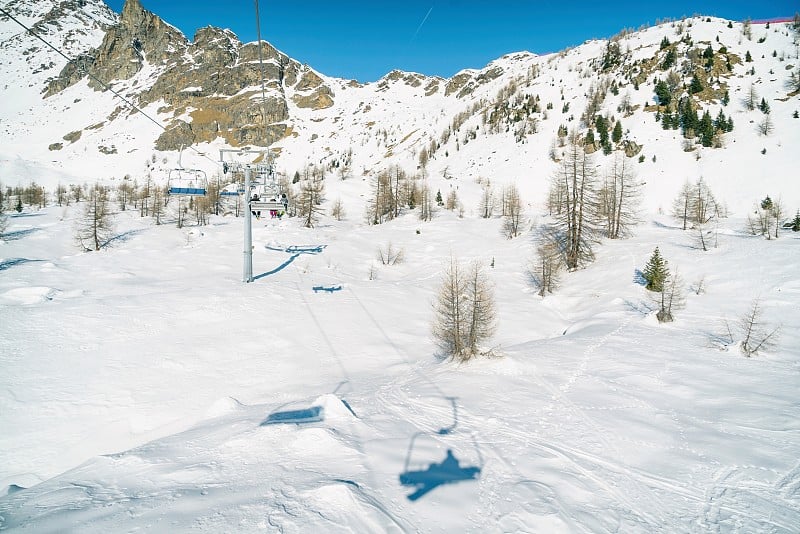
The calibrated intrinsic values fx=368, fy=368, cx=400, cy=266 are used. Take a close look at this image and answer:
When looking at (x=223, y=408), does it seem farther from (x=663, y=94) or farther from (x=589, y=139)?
(x=663, y=94)

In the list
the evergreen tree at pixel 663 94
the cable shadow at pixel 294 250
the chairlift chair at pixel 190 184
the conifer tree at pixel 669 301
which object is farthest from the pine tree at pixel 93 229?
the evergreen tree at pixel 663 94

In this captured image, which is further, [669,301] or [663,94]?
[663,94]

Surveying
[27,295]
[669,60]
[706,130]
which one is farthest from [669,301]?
[669,60]

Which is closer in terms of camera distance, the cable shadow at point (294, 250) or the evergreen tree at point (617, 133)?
the cable shadow at point (294, 250)

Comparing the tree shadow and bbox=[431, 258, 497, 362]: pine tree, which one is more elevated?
the tree shadow

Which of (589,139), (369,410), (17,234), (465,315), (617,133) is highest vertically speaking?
(617,133)

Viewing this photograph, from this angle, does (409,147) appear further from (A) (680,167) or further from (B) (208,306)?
(B) (208,306)

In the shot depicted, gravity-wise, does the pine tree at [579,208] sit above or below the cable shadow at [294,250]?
above

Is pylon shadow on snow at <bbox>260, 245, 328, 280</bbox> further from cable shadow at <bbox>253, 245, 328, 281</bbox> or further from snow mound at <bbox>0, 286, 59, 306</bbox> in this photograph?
snow mound at <bbox>0, 286, 59, 306</bbox>

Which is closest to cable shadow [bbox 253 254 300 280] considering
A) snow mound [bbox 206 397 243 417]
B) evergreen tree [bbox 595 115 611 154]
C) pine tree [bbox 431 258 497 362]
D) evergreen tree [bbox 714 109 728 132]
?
pine tree [bbox 431 258 497 362]

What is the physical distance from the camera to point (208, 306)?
59.9 feet

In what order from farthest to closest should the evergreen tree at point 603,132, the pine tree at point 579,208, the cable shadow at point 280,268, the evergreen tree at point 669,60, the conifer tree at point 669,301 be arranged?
the evergreen tree at point 669,60, the evergreen tree at point 603,132, the pine tree at point 579,208, the cable shadow at point 280,268, the conifer tree at point 669,301

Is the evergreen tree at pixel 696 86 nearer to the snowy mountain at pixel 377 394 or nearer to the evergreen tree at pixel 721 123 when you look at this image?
the evergreen tree at pixel 721 123

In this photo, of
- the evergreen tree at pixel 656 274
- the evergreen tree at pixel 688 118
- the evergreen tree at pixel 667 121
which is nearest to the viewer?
the evergreen tree at pixel 656 274
